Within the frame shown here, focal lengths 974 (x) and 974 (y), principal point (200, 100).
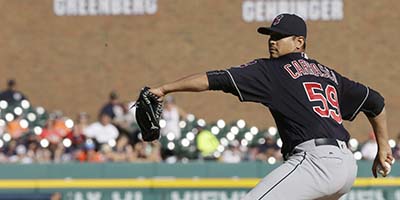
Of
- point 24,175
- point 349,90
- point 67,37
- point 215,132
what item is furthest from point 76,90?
point 349,90

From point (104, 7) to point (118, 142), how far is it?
5.98m

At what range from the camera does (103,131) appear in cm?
1294

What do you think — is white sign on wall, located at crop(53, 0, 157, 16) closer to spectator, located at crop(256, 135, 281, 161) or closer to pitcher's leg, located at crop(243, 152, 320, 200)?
spectator, located at crop(256, 135, 281, 161)

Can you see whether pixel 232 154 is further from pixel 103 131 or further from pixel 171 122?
pixel 103 131

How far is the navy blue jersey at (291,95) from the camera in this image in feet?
16.6

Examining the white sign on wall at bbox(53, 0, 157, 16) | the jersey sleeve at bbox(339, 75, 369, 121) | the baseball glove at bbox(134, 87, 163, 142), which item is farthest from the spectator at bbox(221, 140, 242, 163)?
the baseball glove at bbox(134, 87, 163, 142)

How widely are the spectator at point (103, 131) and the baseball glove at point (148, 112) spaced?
7.56m

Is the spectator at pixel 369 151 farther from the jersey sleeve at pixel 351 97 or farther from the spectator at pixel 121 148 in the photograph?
the jersey sleeve at pixel 351 97

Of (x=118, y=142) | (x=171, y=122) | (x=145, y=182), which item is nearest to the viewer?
(x=145, y=182)

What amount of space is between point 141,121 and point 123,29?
13.0m

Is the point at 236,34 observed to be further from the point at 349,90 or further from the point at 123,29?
the point at 349,90

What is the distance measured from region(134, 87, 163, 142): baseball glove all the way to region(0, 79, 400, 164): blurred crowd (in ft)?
21.4

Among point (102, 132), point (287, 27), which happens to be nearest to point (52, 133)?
point (102, 132)

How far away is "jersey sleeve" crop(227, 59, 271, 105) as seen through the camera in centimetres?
503
